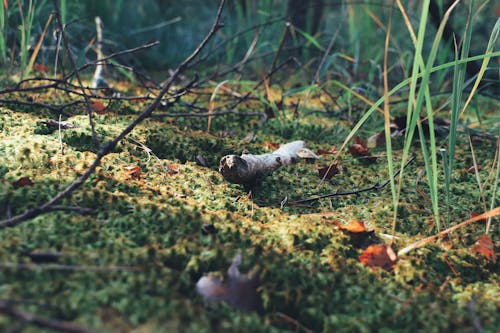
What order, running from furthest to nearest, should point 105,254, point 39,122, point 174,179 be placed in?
1. point 39,122
2. point 174,179
3. point 105,254

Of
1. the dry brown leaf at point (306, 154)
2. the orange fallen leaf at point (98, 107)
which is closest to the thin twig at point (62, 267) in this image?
the dry brown leaf at point (306, 154)

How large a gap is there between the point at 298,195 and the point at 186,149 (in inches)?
21.8

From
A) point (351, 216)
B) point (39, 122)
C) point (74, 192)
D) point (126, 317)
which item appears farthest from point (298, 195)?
point (39, 122)

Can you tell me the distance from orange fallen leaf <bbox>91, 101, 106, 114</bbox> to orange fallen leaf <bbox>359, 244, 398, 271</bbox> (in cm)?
149

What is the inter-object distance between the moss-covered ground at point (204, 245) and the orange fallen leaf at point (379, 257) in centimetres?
2

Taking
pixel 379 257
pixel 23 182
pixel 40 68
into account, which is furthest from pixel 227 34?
pixel 379 257

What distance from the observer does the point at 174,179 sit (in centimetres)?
161

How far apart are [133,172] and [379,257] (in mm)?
883

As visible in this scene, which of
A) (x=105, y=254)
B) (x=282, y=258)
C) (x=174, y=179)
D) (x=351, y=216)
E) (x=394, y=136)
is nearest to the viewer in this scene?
(x=105, y=254)

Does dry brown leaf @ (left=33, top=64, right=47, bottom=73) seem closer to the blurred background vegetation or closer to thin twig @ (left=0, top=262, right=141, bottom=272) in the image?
the blurred background vegetation

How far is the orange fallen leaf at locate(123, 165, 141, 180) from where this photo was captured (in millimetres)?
1555

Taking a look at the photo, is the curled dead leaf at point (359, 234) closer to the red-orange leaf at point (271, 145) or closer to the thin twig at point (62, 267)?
the thin twig at point (62, 267)

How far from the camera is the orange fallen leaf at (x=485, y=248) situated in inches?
50.6

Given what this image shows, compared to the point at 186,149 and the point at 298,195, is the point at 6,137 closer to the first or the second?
the point at 186,149
